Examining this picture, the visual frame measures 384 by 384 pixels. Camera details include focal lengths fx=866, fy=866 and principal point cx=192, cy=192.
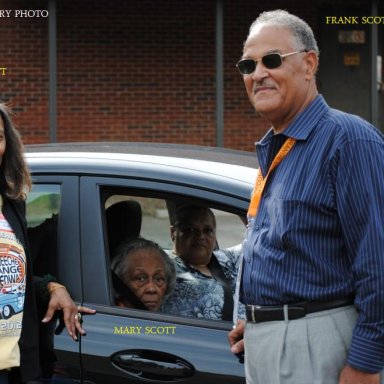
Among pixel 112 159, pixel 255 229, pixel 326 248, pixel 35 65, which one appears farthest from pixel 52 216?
pixel 35 65

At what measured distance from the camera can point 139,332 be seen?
303cm

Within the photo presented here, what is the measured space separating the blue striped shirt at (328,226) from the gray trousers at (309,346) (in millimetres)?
59

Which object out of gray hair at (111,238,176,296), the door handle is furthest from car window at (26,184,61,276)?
the door handle

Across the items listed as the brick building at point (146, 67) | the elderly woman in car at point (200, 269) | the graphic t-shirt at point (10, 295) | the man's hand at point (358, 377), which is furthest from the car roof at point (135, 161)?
the brick building at point (146, 67)

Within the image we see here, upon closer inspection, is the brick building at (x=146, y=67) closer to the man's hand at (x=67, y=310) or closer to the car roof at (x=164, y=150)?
the car roof at (x=164, y=150)

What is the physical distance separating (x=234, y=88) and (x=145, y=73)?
147cm

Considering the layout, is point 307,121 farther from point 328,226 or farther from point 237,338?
point 237,338

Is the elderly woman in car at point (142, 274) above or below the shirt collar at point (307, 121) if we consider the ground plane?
below

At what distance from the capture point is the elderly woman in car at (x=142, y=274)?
3.37 metres

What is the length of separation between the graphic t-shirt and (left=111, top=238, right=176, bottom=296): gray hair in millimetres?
549

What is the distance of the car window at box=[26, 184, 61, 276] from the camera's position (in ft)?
10.5

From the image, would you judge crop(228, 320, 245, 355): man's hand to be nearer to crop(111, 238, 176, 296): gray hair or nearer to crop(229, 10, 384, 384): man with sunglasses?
crop(229, 10, 384, 384): man with sunglasses

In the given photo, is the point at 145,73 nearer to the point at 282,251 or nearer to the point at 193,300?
the point at 193,300

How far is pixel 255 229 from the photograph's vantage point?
251 centimetres
